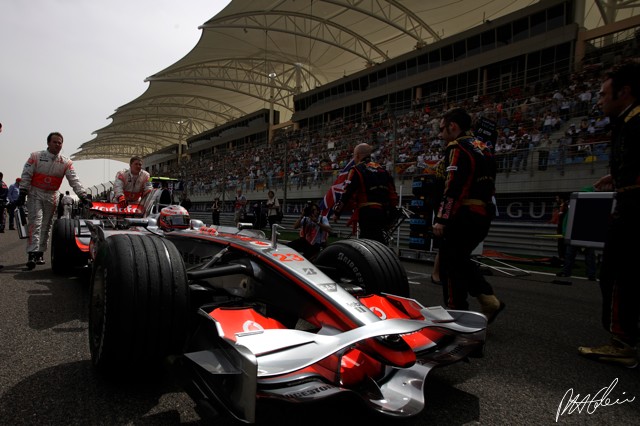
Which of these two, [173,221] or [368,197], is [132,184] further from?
[368,197]

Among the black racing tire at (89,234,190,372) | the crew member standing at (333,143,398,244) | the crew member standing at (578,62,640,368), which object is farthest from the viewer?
the crew member standing at (333,143,398,244)

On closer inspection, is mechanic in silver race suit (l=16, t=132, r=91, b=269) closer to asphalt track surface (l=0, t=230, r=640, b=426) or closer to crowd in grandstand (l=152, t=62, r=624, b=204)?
asphalt track surface (l=0, t=230, r=640, b=426)

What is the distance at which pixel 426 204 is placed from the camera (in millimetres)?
8461

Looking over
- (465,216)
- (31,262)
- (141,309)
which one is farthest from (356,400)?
(31,262)

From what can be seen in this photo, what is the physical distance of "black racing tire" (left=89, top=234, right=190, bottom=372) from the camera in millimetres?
1828

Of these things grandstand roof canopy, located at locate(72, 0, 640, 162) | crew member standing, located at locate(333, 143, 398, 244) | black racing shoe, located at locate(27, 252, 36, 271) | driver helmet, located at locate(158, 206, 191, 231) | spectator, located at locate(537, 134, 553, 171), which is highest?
grandstand roof canopy, located at locate(72, 0, 640, 162)

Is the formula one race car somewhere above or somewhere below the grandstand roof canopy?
below

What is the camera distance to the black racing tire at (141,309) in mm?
1828

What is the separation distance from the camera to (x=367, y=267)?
2.65 meters

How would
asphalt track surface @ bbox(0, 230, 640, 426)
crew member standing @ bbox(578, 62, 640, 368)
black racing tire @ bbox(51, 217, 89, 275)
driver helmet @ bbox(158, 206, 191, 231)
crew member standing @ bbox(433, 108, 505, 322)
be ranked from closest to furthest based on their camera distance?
asphalt track surface @ bbox(0, 230, 640, 426) → crew member standing @ bbox(578, 62, 640, 368) → crew member standing @ bbox(433, 108, 505, 322) → driver helmet @ bbox(158, 206, 191, 231) → black racing tire @ bbox(51, 217, 89, 275)

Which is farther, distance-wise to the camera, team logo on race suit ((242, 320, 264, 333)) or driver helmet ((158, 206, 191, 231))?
driver helmet ((158, 206, 191, 231))

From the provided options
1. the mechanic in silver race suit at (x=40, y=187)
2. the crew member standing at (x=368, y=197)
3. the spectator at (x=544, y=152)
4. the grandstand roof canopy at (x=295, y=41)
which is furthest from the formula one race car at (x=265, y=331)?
the grandstand roof canopy at (x=295, y=41)

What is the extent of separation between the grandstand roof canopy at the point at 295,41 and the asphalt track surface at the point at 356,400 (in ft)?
69.7

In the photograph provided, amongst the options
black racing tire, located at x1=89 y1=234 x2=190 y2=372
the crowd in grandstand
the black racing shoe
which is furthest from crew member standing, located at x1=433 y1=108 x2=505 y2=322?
the black racing shoe
